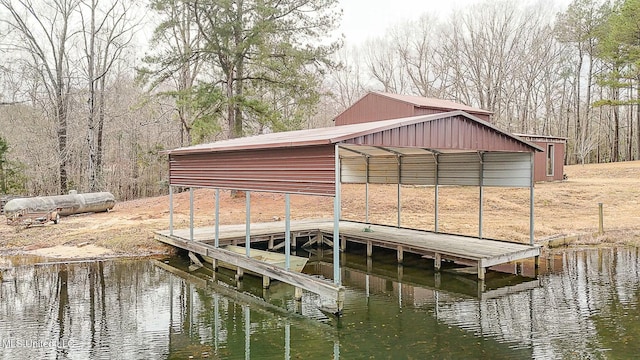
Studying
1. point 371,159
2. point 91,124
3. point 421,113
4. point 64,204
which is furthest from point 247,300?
point 91,124

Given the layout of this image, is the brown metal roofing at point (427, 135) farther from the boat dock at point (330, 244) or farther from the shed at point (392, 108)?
the shed at point (392, 108)

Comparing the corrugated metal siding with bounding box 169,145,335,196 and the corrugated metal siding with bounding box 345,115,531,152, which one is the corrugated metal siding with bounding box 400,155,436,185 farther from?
the corrugated metal siding with bounding box 169,145,335,196

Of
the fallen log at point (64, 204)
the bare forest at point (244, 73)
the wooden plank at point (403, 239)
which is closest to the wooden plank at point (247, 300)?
the wooden plank at point (403, 239)

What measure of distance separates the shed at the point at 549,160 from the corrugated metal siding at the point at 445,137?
14.7m

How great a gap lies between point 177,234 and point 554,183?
18.3 meters

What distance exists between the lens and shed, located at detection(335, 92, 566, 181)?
2009 cm

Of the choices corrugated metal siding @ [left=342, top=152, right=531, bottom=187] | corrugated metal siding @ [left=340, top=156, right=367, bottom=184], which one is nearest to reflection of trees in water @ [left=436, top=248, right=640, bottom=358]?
corrugated metal siding @ [left=342, top=152, right=531, bottom=187]

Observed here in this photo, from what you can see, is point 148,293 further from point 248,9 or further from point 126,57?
point 126,57

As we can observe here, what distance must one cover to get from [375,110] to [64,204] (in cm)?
1372

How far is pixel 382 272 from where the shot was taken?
11.2 meters

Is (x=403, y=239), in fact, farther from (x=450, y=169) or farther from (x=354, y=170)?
(x=354, y=170)

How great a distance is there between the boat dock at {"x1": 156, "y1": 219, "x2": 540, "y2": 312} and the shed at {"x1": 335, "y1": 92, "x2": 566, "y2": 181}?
678 centimetres

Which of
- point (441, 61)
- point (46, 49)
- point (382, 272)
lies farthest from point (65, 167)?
point (441, 61)

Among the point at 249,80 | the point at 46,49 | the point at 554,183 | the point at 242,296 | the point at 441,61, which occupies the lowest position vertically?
the point at 242,296
